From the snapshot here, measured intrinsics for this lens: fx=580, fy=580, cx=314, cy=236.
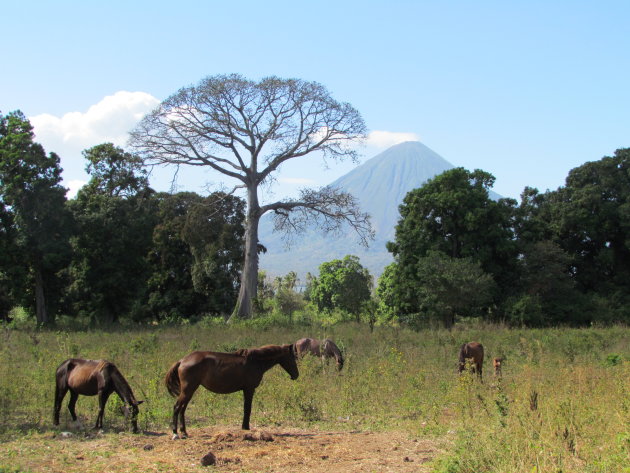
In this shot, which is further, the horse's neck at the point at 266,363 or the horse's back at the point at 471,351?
the horse's back at the point at 471,351

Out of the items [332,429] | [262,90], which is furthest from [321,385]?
[262,90]

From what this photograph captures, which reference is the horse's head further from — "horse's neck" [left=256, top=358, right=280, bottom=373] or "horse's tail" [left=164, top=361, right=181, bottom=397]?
"horse's tail" [left=164, top=361, right=181, bottom=397]

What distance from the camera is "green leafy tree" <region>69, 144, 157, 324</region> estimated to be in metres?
33.4

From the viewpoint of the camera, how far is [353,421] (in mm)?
10039

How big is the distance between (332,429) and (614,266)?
31.4m

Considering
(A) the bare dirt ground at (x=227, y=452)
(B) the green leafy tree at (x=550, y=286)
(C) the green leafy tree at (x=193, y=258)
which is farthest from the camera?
(C) the green leafy tree at (x=193, y=258)

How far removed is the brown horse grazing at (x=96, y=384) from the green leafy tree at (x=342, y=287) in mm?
37735

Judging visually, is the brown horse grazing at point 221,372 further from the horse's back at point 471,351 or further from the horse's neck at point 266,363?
the horse's back at point 471,351

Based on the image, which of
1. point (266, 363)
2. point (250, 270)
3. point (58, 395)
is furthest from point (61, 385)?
point (250, 270)

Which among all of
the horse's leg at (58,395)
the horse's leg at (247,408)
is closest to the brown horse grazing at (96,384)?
the horse's leg at (58,395)

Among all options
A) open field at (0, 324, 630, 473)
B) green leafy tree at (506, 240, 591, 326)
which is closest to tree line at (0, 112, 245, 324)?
open field at (0, 324, 630, 473)

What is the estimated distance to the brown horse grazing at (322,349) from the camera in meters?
14.3

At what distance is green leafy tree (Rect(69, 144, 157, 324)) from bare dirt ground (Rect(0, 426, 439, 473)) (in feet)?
81.6

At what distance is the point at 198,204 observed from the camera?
32062 millimetres
